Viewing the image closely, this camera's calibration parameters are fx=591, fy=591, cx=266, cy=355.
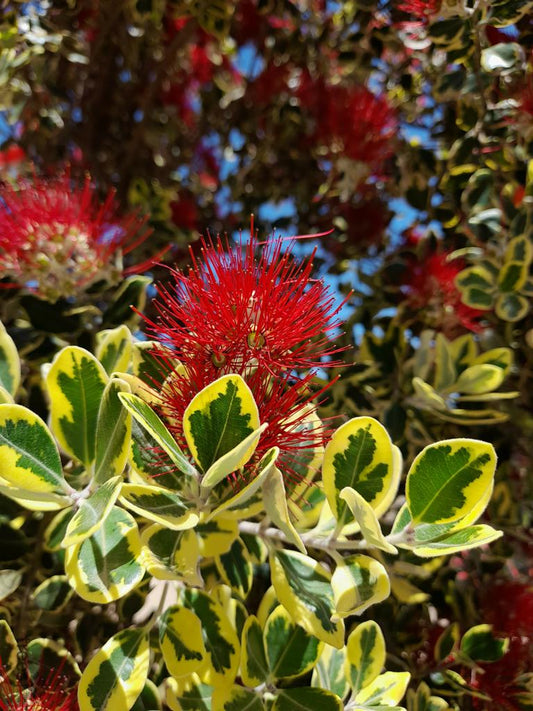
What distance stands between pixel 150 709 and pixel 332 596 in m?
0.26

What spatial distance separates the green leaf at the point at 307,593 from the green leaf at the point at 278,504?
0.25ft

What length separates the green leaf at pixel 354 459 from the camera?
48 cm

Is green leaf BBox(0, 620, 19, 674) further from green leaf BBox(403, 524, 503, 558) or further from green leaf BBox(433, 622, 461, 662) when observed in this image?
green leaf BBox(433, 622, 461, 662)

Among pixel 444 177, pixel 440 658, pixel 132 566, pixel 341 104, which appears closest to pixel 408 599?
pixel 440 658

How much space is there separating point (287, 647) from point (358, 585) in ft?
0.55

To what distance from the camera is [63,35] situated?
108 centimetres

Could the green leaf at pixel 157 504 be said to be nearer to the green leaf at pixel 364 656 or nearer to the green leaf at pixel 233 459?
the green leaf at pixel 233 459

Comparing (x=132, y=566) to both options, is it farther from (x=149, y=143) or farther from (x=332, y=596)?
(x=149, y=143)

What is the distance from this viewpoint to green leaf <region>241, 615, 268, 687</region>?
0.55 metres

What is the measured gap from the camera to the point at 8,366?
62 centimetres

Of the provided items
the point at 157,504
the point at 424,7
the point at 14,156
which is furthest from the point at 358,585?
the point at 14,156

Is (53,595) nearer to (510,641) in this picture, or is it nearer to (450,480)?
(450,480)

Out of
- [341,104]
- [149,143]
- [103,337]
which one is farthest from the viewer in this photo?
[149,143]

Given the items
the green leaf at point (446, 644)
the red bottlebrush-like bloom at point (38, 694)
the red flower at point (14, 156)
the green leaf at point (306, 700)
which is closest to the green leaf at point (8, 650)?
the red bottlebrush-like bloom at point (38, 694)
